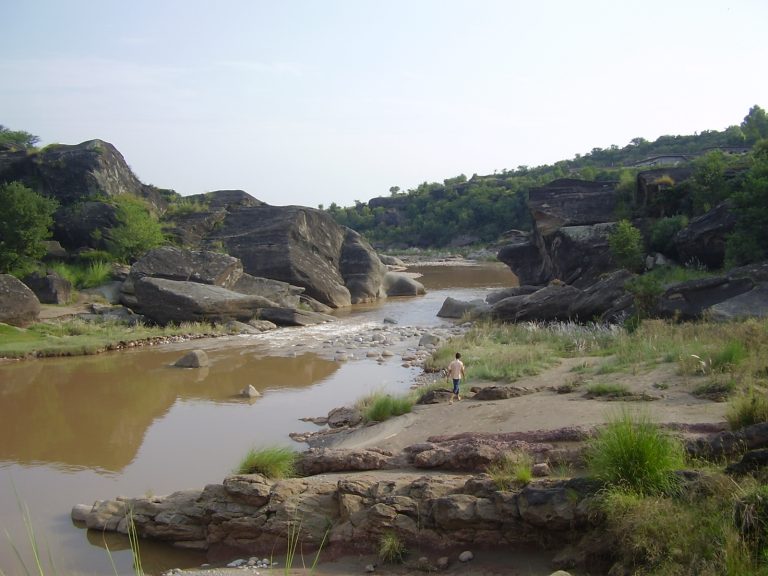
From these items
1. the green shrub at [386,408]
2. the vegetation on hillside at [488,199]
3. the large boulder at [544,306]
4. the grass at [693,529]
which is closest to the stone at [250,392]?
the green shrub at [386,408]

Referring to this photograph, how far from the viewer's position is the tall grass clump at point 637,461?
7004 mm

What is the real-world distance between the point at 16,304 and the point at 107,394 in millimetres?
10172

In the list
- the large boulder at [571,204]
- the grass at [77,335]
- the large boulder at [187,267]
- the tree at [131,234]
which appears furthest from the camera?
the large boulder at [571,204]

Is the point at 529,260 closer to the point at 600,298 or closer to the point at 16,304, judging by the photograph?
the point at 600,298

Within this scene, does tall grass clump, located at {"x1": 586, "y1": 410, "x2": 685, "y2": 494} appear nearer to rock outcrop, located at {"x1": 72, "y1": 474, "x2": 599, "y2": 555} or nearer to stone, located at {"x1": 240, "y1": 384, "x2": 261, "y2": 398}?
rock outcrop, located at {"x1": 72, "y1": 474, "x2": 599, "y2": 555}

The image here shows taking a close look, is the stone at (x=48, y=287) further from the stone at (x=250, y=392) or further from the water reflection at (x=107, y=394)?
the stone at (x=250, y=392)

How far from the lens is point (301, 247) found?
138 feet

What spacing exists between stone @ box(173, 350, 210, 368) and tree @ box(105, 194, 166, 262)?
675 inches

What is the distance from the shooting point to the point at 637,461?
7.14m

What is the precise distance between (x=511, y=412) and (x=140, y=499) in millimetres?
6455

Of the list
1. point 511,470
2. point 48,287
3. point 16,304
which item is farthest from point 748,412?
point 48,287

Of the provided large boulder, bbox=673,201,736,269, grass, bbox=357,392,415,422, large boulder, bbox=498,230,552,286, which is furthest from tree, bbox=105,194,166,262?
grass, bbox=357,392,415,422

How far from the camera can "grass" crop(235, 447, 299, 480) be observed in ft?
33.6

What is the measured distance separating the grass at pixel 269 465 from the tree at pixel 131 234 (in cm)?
3029
